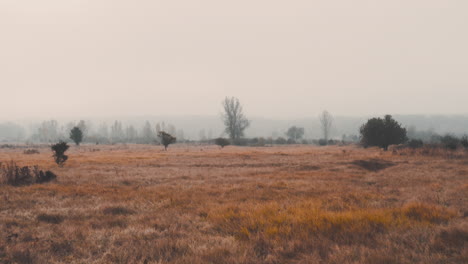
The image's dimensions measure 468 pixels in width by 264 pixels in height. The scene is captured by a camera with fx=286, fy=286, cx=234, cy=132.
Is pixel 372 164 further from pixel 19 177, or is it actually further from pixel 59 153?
pixel 59 153

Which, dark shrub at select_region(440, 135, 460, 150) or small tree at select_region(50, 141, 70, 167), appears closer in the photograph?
small tree at select_region(50, 141, 70, 167)

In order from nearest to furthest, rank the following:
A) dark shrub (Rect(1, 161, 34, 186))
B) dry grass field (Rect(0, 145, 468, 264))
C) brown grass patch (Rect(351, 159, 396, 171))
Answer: dry grass field (Rect(0, 145, 468, 264)) → dark shrub (Rect(1, 161, 34, 186)) → brown grass patch (Rect(351, 159, 396, 171))

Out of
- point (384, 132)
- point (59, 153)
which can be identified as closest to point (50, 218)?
point (59, 153)

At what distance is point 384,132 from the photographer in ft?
156

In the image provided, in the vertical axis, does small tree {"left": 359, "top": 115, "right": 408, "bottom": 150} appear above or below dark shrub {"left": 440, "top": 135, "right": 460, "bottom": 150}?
above

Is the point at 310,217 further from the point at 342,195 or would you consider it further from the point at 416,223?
the point at 342,195

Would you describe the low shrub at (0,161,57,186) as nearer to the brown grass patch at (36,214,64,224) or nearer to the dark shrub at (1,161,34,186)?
the dark shrub at (1,161,34,186)

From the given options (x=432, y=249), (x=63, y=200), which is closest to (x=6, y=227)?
(x=63, y=200)

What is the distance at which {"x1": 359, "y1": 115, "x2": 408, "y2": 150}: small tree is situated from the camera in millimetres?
47312

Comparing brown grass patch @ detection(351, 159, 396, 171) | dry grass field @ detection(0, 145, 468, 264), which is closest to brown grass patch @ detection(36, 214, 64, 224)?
dry grass field @ detection(0, 145, 468, 264)

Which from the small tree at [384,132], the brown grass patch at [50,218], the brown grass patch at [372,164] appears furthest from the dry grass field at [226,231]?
the small tree at [384,132]

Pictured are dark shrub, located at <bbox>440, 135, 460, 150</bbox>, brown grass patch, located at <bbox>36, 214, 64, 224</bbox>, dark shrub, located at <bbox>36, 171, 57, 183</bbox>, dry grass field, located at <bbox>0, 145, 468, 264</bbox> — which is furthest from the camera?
dark shrub, located at <bbox>440, 135, 460, 150</bbox>

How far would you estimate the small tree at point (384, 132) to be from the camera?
4731 cm

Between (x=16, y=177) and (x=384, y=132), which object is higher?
(x=384, y=132)
